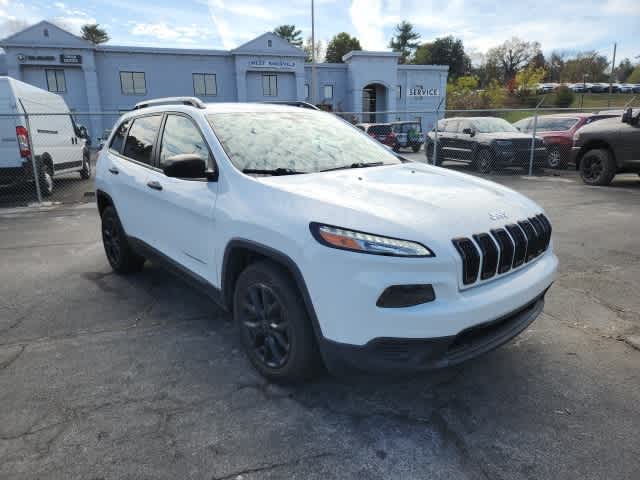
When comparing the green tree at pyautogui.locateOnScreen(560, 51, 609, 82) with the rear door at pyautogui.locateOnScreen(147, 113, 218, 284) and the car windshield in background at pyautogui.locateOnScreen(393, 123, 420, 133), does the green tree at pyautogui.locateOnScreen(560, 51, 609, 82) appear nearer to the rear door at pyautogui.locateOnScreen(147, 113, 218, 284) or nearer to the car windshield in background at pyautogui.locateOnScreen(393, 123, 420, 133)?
the car windshield in background at pyautogui.locateOnScreen(393, 123, 420, 133)

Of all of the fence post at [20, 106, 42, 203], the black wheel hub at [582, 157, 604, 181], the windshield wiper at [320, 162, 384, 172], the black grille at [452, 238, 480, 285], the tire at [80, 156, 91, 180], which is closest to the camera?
the black grille at [452, 238, 480, 285]

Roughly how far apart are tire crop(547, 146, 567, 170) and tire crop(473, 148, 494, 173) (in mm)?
2061

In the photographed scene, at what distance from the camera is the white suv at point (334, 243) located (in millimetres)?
2213

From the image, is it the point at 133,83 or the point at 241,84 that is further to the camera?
the point at 241,84

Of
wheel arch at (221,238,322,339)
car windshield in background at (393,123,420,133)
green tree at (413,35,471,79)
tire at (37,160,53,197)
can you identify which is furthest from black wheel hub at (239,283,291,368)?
green tree at (413,35,471,79)

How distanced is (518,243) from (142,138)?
3285mm

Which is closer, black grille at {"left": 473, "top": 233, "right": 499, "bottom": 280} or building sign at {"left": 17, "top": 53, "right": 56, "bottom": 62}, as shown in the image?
black grille at {"left": 473, "top": 233, "right": 499, "bottom": 280}

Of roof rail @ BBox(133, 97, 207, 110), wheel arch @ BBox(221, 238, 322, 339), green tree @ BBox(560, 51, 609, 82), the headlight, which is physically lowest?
wheel arch @ BBox(221, 238, 322, 339)

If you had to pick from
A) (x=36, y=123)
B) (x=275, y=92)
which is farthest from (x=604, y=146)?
(x=275, y=92)

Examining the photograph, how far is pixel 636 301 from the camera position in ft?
13.5

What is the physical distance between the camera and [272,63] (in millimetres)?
35875

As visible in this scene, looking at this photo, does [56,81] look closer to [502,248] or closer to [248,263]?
[248,263]

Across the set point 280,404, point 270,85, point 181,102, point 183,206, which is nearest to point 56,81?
point 270,85

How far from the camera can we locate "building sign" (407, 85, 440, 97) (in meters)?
42.1
